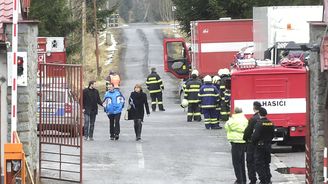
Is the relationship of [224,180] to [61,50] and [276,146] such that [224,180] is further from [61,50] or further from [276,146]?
[61,50]

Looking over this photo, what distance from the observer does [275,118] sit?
70.5ft

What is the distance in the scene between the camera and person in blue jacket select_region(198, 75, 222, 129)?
26.0 meters

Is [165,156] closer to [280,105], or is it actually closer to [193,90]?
[280,105]

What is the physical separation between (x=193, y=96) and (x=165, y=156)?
27.4 ft

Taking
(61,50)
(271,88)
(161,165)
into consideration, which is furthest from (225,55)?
(161,165)

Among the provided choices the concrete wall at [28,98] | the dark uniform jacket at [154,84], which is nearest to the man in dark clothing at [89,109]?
the concrete wall at [28,98]

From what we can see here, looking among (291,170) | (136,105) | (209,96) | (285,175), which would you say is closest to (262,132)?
(285,175)

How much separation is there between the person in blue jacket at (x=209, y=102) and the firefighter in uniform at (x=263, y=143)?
365 inches

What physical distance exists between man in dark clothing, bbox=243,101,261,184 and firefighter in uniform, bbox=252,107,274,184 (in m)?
0.08

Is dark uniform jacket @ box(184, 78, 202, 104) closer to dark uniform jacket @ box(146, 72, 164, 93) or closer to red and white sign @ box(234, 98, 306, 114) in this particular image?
dark uniform jacket @ box(146, 72, 164, 93)

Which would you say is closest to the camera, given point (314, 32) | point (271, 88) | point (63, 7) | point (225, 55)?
point (314, 32)

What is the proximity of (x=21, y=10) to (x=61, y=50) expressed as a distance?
2079 centimetres

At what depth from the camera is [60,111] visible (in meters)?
17.6

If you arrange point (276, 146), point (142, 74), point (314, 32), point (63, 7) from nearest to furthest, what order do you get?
point (314, 32) < point (276, 146) < point (63, 7) < point (142, 74)
